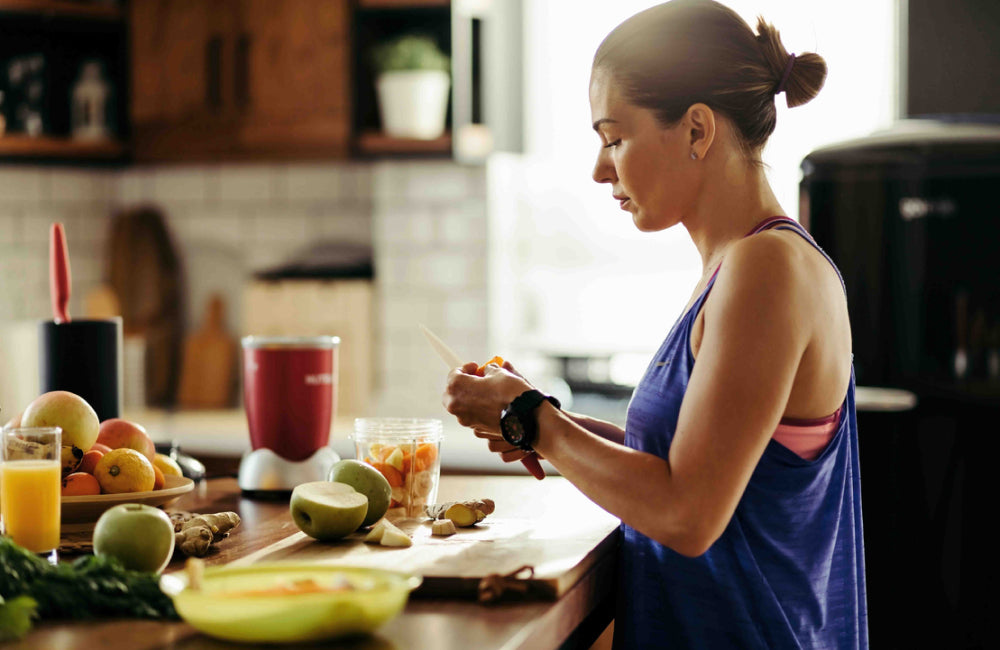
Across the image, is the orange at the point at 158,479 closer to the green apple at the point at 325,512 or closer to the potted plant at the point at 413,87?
the green apple at the point at 325,512

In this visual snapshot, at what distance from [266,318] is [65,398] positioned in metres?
2.32

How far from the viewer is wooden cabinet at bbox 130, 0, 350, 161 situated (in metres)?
3.62

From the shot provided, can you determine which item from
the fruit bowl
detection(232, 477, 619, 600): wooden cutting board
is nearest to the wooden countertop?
detection(232, 477, 619, 600): wooden cutting board

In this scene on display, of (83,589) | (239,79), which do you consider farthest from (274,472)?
(239,79)

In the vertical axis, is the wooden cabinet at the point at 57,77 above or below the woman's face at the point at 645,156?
above

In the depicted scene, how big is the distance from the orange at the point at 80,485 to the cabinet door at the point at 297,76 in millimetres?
2270

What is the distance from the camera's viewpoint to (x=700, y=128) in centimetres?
140

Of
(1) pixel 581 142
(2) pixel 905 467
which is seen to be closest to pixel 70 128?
(1) pixel 581 142

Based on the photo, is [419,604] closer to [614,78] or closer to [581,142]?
[614,78]

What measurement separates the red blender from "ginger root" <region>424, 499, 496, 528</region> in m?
0.36

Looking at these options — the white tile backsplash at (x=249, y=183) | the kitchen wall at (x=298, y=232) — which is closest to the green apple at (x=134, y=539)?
the kitchen wall at (x=298, y=232)

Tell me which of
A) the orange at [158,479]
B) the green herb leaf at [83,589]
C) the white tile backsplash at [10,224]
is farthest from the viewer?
the white tile backsplash at [10,224]

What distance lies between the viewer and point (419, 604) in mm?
1191

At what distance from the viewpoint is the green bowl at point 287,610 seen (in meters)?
1.00
